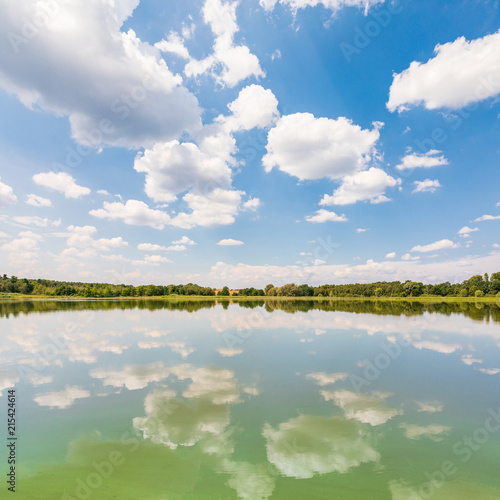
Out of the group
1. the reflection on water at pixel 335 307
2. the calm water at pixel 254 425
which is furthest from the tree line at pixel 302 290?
the calm water at pixel 254 425

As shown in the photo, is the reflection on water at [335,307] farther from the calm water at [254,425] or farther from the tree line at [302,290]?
the tree line at [302,290]

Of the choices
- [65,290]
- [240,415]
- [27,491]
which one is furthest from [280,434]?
[65,290]

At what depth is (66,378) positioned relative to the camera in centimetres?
1524

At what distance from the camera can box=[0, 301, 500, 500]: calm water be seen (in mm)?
6715

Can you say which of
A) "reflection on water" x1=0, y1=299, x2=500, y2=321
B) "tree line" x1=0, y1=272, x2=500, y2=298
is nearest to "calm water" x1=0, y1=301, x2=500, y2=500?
"reflection on water" x1=0, y1=299, x2=500, y2=321

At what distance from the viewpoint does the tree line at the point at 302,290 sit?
140125mm

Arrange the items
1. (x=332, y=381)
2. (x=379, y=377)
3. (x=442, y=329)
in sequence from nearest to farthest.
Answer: (x=332, y=381)
(x=379, y=377)
(x=442, y=329)

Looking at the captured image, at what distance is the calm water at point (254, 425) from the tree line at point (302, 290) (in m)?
148

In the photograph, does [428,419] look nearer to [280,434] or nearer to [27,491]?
[280,434]

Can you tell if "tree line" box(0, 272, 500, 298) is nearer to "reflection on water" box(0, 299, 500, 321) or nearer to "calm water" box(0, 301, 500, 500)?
"reflection on water" box(0, 299, 500, 321)

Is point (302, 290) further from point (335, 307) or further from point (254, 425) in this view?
point (254, 425)

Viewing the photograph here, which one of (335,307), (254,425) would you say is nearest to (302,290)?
(335,307)

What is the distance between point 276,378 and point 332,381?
298 cm

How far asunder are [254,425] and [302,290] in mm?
174117
